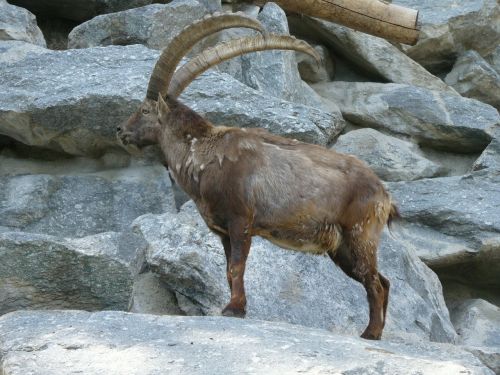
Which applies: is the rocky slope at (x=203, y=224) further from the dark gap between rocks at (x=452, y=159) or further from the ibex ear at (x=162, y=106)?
the ibex ear at (x=162, y=106)

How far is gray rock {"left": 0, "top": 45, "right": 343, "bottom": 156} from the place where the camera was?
948 cm

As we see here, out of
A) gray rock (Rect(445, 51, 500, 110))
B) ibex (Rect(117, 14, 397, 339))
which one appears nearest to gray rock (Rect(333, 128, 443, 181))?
gray rock (Rect(445, 51, 500, 110))

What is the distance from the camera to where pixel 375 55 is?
510 inches

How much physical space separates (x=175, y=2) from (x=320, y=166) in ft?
14.4

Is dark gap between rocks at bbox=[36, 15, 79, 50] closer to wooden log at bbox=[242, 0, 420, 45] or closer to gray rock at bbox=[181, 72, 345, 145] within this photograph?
gray rock at bbox=[181, 72, 345, 145]

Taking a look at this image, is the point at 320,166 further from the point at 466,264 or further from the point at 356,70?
the point at 356,70

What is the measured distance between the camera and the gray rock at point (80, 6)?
1210 cm

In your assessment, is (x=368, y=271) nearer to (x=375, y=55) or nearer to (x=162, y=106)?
(x=162, y=106)

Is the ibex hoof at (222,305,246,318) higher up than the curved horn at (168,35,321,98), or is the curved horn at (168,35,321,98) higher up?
the curved horn at (168,35,321,98)

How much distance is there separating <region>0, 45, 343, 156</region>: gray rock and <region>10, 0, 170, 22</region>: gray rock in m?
1.92

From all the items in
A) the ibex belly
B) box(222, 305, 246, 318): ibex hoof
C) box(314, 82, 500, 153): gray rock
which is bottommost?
box(222, 305, 246, 318): ibex hoof

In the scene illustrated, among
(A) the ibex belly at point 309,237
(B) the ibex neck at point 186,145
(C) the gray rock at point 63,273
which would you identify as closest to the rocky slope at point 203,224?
(C) the gray rock at point 63,273

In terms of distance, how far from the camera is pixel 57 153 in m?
10.1

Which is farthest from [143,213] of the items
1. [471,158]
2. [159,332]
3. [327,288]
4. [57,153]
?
[471,158]
